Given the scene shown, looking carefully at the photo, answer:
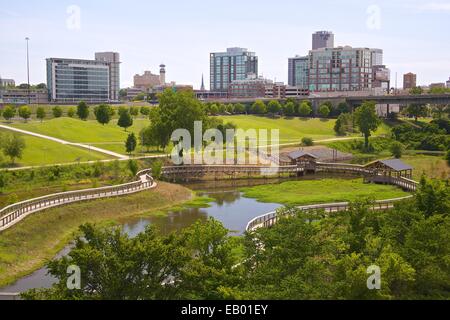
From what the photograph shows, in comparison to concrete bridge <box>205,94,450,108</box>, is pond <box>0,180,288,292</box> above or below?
below

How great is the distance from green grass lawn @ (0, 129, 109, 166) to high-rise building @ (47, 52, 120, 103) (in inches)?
3840

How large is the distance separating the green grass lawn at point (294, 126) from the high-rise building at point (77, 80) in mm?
66999

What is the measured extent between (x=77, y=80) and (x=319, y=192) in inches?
4960

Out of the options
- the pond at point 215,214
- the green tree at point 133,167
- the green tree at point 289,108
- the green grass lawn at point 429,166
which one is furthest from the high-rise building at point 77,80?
the pond at point 215,214

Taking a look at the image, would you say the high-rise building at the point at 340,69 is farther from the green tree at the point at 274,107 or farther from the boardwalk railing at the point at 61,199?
the boardwalk railing at the point at 61,199

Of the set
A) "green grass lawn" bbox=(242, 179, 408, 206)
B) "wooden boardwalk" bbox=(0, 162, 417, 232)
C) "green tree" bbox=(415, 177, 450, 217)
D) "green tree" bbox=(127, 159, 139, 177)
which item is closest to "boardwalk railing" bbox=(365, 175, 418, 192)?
"wooden boardwalk" bbox=(0, 162, 417, 232)

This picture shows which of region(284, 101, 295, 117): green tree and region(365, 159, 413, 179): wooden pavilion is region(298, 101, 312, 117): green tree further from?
region(365, 159, 413, 179): wooden pavilion

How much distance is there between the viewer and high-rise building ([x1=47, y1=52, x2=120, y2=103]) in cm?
16638

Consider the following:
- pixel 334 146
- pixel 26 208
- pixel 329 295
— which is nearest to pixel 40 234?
pixel 26 208

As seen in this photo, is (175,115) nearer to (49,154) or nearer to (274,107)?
(49,154)

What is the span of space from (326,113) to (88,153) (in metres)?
72.9

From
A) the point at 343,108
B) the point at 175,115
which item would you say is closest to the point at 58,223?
the point at 175,115
